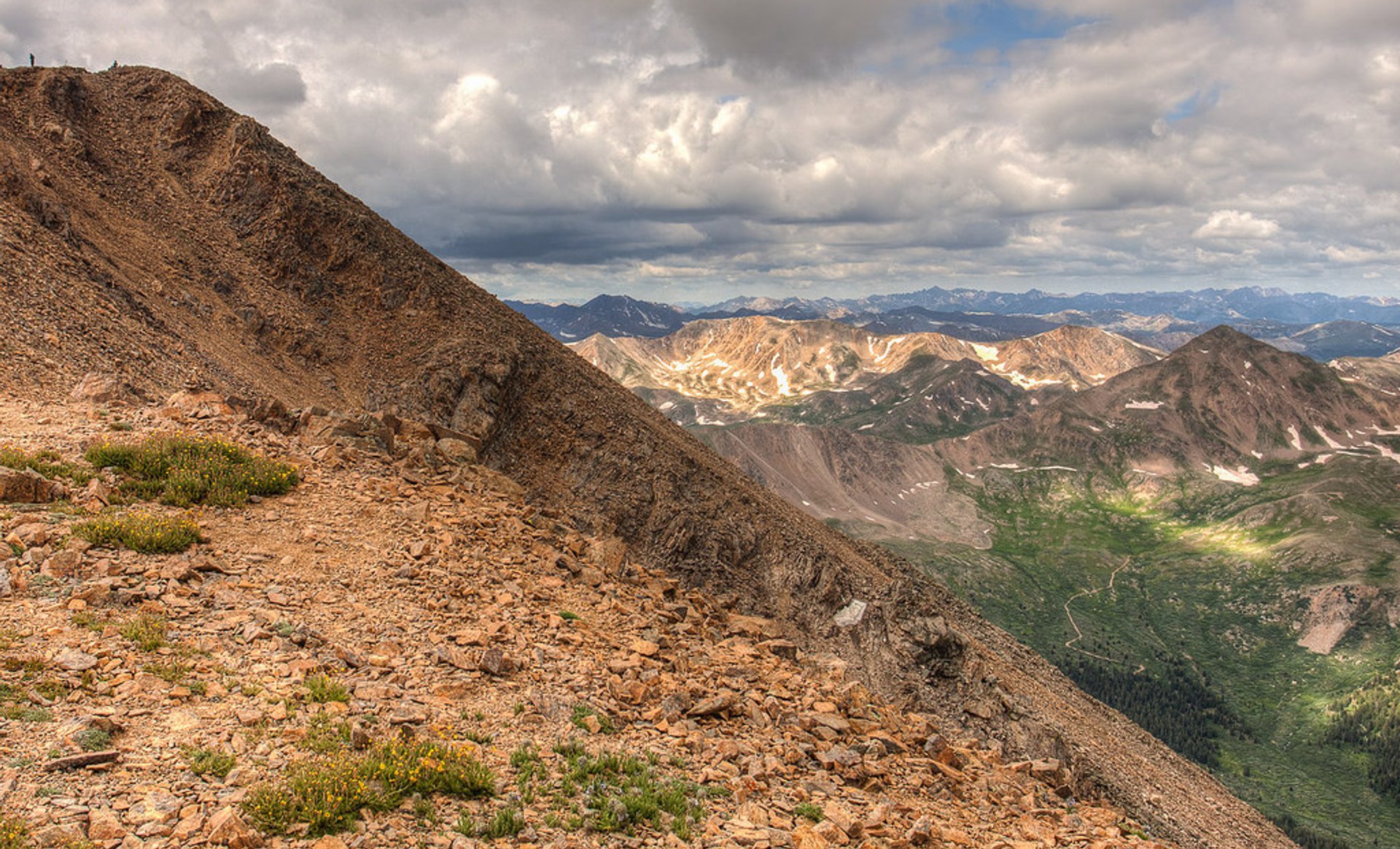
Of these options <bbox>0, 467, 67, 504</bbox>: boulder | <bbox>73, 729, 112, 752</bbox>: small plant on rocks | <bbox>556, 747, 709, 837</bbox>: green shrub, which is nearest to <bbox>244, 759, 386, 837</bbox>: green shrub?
<bbox>73, 729, 112, 752</bbox>: small plant on rocks

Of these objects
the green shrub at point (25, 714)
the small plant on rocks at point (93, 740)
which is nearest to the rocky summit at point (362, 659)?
the green shrub at point (25, 714)

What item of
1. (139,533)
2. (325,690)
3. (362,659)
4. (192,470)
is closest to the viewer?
(325,690)

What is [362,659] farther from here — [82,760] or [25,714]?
[25,714]

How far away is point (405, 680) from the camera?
1282cm

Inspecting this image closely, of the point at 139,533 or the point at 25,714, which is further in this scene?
the point at 139,533

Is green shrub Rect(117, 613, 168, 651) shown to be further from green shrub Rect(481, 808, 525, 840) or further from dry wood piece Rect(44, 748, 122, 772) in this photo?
green shrub Rect(481, 808, 525, 840)

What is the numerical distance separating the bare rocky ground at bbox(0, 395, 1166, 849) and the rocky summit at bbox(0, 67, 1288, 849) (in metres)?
0.06

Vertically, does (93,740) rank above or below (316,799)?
above

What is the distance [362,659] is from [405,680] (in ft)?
2.96

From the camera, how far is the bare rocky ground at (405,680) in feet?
31.4

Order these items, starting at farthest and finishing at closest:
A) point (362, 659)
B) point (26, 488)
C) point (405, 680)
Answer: point (26, 488), point (362, 659), point (405, 680)

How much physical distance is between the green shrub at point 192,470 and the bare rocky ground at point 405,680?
1.94ft

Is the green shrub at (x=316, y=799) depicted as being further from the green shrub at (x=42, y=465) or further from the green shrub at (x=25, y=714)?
the green shrub at (x=42, y=465)

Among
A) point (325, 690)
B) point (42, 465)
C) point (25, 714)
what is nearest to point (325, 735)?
point (325, 690)
